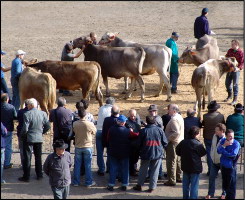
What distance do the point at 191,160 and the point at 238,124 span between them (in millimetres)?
1508

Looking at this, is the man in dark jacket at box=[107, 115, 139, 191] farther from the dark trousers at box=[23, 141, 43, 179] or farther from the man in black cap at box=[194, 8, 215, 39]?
the man in black cap at box=[194, 8, 215, 39]

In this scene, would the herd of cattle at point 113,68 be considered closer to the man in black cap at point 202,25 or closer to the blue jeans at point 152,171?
the man in black cap at point 202,25

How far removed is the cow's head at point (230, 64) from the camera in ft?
55.3

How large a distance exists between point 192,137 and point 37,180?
3.21 meters

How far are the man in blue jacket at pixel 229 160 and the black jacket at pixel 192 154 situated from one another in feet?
1.16

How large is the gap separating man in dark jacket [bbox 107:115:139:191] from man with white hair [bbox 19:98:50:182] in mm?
1375

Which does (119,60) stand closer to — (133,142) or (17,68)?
(17,68)

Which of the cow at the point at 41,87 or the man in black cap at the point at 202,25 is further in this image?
the man in black cap at the point at 202,25


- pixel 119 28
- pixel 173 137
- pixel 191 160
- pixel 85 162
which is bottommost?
pixel 85 162

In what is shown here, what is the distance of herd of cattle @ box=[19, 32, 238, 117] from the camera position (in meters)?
15.5

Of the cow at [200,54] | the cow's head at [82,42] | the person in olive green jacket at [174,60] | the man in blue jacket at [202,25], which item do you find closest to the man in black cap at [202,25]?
the man in blue jacket at [202,25]

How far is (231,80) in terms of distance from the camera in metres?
17.6

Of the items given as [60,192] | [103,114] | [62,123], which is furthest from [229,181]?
[62,123]

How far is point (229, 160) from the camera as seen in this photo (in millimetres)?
11289
